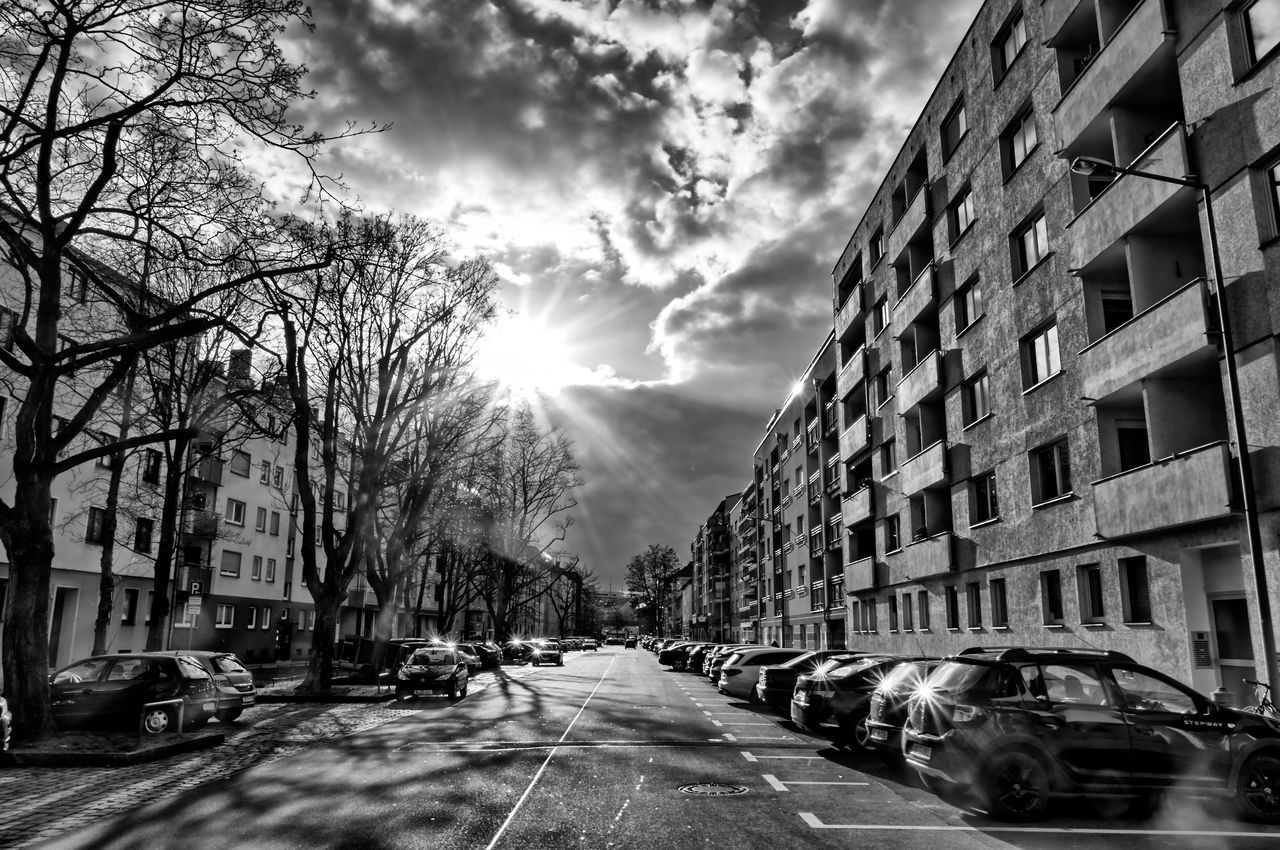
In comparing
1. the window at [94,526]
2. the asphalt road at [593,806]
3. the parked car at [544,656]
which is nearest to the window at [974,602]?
the asphalt road at [593,806]

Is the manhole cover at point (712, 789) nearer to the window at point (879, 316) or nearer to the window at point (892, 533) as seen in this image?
the window at point (892, 533)

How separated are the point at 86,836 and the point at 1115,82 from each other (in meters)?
20.2

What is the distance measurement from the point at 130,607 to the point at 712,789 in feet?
121

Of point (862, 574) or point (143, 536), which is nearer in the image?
point (862, 574)

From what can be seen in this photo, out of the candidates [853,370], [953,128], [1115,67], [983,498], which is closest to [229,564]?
[853,370]

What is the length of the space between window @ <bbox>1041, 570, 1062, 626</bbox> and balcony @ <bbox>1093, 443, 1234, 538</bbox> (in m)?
2.94

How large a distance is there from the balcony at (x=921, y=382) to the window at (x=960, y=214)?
148 inches

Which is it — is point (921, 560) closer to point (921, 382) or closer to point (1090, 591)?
point (921, 382)

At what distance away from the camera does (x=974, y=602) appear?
24.4 metres

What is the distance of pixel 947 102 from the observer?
27141 mm

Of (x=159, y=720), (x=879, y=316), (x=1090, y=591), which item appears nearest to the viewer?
(x=159, y=720)

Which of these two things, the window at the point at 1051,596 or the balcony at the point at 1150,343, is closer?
the balcony at the point at 1150,343

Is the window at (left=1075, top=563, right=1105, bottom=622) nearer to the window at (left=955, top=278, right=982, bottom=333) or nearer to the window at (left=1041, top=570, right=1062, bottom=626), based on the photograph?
the window at (left=1041, top=570, right=1062, bottom=626)

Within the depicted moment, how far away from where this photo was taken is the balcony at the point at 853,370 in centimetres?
3569
